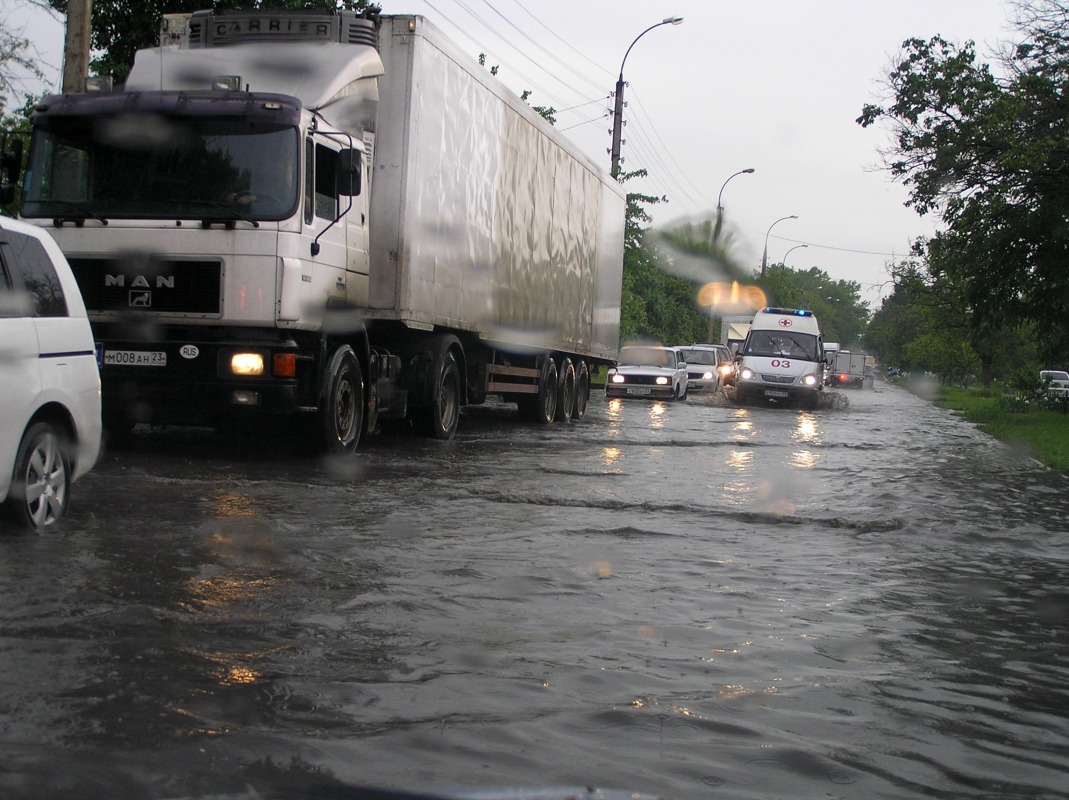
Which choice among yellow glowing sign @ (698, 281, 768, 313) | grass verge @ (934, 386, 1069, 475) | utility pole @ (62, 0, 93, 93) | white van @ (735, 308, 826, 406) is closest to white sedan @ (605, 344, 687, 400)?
white van @ (735, 308, 826, 406)

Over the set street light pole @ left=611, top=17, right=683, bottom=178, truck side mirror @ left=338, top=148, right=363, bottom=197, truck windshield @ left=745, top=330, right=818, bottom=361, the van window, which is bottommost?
the van window

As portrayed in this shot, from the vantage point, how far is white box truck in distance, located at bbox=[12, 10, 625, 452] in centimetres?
1102

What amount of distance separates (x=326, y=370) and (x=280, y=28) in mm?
3425

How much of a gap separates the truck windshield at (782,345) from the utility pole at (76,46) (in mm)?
21498

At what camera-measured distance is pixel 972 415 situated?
112 ft

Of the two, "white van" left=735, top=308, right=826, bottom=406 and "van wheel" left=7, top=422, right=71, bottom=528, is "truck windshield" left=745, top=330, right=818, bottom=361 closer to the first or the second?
"white van" left=735, top=308, right=826, bottom=406

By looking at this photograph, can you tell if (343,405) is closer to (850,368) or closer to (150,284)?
(150,284)

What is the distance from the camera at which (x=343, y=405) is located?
12.3 metres

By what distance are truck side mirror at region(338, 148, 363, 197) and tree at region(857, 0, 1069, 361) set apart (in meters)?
15.5

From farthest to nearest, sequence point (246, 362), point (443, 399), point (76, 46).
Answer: point (76, 46) → point (443, 399) → point (246, 362)

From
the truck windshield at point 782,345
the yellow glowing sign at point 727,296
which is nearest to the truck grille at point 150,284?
the truck windshield at point 782,345

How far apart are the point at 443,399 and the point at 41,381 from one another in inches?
306

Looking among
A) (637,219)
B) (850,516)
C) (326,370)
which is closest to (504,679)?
(850,516)

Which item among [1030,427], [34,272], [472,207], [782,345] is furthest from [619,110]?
[34,272]
